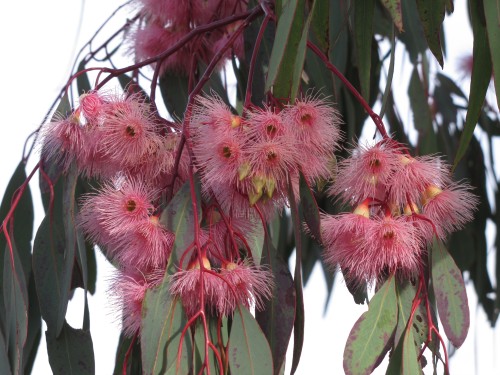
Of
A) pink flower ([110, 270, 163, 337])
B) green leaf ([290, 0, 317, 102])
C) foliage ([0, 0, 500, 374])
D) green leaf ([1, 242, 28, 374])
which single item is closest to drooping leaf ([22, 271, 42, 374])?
green leaf ([1, 242, 28, 374])

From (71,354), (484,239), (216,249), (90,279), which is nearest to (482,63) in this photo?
(216,249)

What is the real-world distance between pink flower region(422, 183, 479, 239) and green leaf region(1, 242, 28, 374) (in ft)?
1.63

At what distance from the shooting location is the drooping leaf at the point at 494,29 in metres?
1.06

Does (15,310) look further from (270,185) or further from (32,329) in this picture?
(270,185)

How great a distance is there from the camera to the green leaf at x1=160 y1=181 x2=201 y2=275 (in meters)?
1.05

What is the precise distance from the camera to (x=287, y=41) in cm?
107

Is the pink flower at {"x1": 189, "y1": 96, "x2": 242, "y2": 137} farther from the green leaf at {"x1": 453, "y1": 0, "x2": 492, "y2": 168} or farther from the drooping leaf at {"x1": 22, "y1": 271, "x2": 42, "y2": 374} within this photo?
the drooping leaf at {"x1": 22, "y1": 271, "x2": 42, "y2": 374}

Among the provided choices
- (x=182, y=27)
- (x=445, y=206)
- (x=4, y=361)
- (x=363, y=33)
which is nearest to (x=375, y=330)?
(x=445, y=206)

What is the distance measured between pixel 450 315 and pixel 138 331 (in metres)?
0.32

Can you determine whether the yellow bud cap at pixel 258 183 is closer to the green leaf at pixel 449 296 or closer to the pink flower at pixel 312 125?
the pink flower at pixel 312 125

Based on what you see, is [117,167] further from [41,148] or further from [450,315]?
[450,315]

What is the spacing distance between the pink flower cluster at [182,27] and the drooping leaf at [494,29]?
0.47 meters

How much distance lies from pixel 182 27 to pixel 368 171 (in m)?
0.52

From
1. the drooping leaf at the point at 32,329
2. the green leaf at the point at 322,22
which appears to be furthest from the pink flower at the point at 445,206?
the drooping leaf at the point at 32,329
